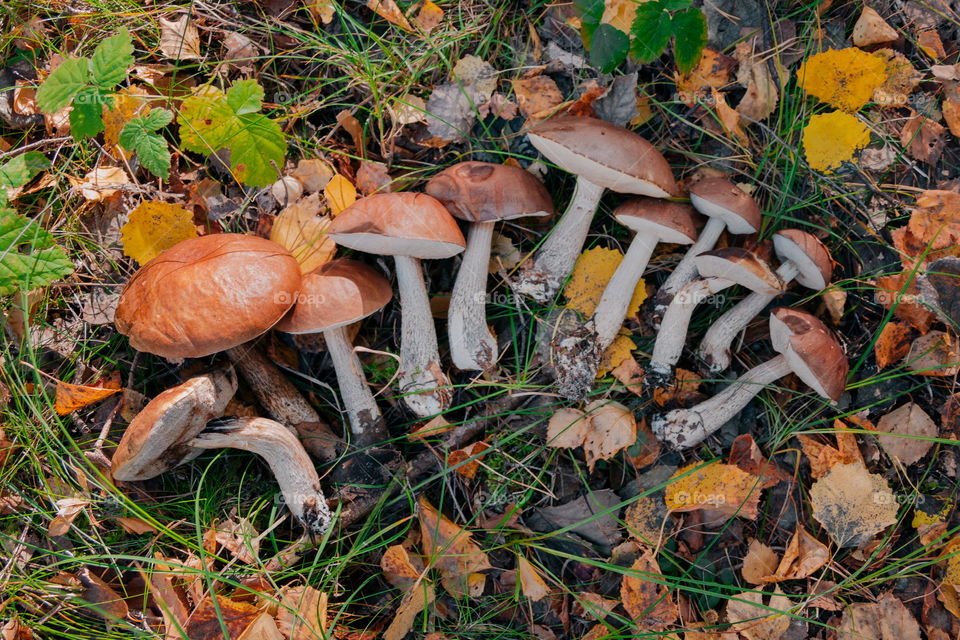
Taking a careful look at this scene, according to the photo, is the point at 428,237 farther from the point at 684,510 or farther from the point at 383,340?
the point at 684,510

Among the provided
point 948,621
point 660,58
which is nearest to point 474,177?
point 660,58

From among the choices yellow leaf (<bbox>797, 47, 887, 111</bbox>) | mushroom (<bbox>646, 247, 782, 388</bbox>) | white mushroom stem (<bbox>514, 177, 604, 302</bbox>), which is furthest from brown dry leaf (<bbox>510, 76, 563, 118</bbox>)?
yellow leaf (<bbox>797, 47, 887, 111</bbox>)

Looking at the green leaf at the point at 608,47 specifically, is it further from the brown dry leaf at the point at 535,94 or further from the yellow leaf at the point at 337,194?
the yellow leaf at the point at 337,194

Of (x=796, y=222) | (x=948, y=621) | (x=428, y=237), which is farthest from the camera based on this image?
(x=796, y=222)

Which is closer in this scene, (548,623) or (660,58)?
(548,623)

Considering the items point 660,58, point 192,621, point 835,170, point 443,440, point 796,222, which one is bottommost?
point 192,621

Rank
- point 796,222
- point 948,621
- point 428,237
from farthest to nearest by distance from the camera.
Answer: point 796,222, point 948,621, point 428,237

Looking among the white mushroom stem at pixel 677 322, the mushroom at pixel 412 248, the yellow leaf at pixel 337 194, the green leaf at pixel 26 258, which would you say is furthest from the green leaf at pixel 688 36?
the green leaf at pixel 26 258

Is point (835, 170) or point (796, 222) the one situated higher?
point (835, 170)
